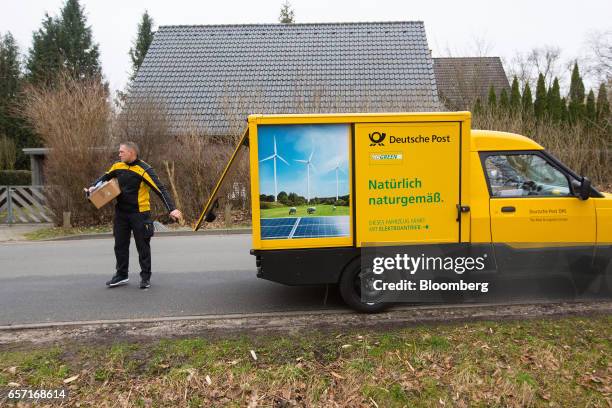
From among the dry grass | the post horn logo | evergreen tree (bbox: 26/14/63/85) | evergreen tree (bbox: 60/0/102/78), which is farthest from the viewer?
evergreen tree (bbox: 60/0/102/78)

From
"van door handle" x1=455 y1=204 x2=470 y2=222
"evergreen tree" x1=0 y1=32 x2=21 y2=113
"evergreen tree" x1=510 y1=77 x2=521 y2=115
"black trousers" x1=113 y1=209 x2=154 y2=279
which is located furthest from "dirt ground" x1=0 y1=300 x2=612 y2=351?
"evergreen tree" x1=0 y1=32 x2=21 y2=113

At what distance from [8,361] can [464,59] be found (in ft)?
78.2

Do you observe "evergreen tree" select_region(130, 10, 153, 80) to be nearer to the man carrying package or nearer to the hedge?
the hedge

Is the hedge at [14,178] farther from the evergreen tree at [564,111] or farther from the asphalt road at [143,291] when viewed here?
the evergreen tree at [564,111]

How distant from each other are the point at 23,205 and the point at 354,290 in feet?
46.8

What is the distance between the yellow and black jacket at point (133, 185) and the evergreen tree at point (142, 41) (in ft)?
139

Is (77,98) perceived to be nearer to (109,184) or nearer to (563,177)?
(109,184)

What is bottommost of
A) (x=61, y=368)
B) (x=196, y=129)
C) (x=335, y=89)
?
(x=61, y=368)

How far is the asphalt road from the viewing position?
18.1 feet

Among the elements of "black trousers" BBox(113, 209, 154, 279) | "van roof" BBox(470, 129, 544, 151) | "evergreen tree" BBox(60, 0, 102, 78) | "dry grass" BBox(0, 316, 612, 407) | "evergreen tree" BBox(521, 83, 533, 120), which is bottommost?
"dry grass" BBox(0, 316, 612, 407)

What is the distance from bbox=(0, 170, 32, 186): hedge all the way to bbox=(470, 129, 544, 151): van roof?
24339 mm

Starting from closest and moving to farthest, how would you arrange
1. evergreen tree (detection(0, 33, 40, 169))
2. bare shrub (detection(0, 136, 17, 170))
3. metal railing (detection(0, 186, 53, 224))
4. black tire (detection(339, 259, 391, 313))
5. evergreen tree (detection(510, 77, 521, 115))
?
black tire (detection(339, 259, 391, 313)) → metal railing (detection(0, 186, 53, 224)) → evergreen tree (detection(510, 77, 521, 115)) → bare shrub (detection(0, 136, 17, 170)) → evergreen tree (detection(0, 33, 40, 169))

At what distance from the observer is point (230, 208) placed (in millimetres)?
14625

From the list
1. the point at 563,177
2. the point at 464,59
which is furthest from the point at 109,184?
the point at 464,59
